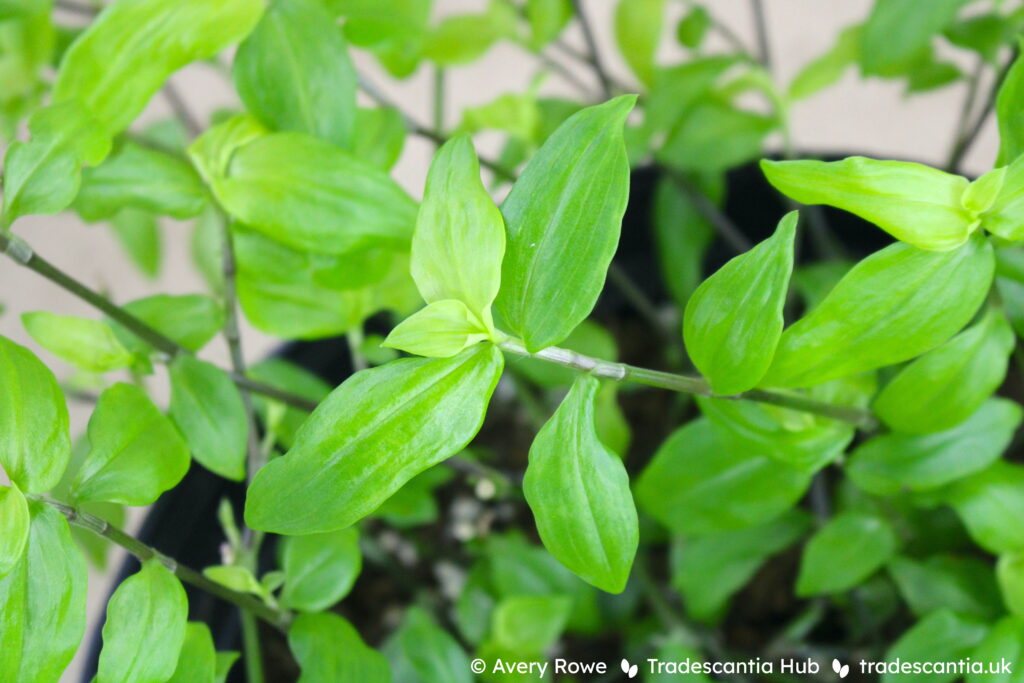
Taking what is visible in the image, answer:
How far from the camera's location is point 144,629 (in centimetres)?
30

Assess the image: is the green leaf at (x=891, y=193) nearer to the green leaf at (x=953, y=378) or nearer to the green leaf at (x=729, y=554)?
the green leaf at (x=953, y=378)

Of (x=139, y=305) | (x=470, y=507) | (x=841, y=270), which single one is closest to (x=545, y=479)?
(x=139, y=305)

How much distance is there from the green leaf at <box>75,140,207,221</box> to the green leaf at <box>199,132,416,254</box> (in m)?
0.03

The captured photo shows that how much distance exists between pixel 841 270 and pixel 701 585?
21cm

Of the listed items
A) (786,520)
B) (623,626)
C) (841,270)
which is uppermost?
(841,270)

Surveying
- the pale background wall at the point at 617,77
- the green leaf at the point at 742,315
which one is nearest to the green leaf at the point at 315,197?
the green leaf at the point at 742,315

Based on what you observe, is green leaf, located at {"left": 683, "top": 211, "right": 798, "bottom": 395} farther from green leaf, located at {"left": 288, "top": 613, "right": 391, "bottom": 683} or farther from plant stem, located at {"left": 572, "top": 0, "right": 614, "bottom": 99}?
plant stem, located at {"left": 572, "top": 0, "right": 614, "bottom": 99}

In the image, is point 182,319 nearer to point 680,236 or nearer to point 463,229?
point 463,229

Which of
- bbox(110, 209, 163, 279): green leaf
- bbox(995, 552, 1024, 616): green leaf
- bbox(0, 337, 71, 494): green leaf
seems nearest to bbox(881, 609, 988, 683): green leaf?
bbox(995, 552, 1024, 616): green leaf

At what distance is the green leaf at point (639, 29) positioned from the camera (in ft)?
1.83

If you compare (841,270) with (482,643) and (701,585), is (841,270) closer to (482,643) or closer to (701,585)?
(701,585)

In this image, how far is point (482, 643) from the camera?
52cm

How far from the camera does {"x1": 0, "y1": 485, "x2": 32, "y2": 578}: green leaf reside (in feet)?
0.89

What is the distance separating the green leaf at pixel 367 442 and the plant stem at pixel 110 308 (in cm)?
12
